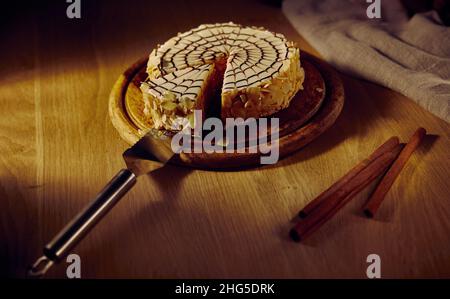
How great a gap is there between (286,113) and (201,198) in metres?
0.37

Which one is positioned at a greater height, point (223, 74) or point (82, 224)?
point (223, 74)

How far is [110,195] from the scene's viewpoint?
1.21 metres

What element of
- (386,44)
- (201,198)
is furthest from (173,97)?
(386,44)

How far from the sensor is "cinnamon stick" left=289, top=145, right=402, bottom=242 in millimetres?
1223

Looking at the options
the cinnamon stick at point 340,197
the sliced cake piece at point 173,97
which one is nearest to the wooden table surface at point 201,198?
the cinnamon stick at point 340,197

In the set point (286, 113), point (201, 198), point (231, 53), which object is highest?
point (231, 53)

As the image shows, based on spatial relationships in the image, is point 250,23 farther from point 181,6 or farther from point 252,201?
point 252,201

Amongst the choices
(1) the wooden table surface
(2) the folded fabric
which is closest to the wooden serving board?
(1) the wooden table surface

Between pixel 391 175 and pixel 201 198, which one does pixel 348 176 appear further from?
pixel 201 198

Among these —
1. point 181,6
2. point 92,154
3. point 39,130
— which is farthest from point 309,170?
point 181,6

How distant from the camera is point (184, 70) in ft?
5.23

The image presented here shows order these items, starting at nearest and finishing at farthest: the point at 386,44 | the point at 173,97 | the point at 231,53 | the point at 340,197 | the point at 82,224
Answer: the point at 82,224 → the point at 340,197 → the point at 173,97 → the point at 231,53 → the point at 386,44

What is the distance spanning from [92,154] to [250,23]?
0.95 metres

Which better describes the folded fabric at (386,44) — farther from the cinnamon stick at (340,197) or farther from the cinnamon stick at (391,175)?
the cinnamon stick at (340,197)
